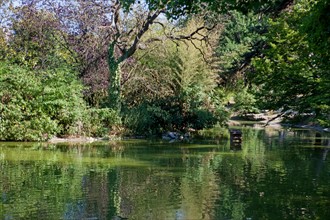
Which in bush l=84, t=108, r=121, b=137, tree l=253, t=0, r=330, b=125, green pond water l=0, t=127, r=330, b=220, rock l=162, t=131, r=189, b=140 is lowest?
green pond water l=0, t=127, r=330, b=220

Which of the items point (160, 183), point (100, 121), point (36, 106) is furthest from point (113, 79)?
point (160, 183)

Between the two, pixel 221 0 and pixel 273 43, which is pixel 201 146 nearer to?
pixel 273 43

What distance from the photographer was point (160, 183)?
10.6m

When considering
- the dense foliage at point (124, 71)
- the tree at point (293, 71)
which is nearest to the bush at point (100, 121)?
the dense foliage at point (124, 71)

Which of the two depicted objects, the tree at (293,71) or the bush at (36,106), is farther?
the bush at (36,106)

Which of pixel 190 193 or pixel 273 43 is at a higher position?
pixel 273 43

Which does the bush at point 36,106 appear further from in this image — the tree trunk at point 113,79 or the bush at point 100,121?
the tree trunk at point 113,79

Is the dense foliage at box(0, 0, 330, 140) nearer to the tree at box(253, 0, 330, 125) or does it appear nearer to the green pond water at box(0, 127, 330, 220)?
the tree at box(253, 0, 330, 125)

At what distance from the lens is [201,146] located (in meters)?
18.7

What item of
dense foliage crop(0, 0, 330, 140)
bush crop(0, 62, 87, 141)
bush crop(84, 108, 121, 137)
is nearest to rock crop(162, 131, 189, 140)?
dense foliage crop(0, 0, 330, 140)

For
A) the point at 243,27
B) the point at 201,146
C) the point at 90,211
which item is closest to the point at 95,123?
the point at 201,146

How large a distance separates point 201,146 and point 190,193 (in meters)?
9.21

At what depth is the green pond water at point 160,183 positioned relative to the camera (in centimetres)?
810

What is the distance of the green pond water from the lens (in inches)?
319
